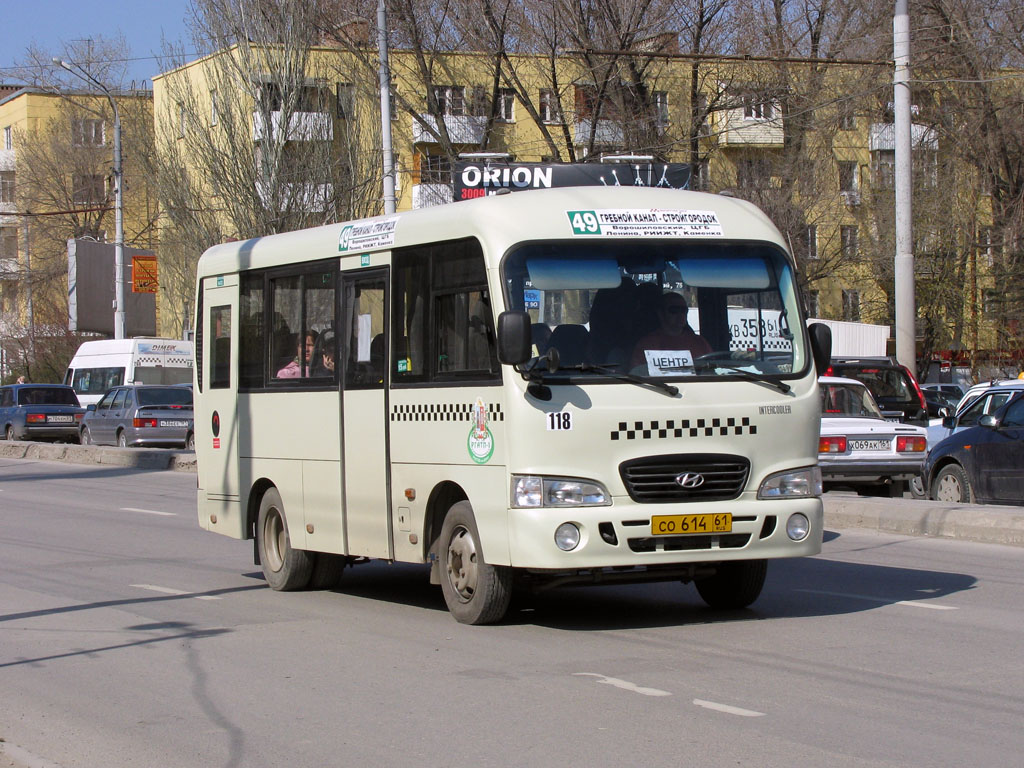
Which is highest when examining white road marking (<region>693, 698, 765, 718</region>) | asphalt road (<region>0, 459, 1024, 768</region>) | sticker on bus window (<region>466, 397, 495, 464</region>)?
sticker on bus window (<region>466, 397, 495, 464</region>)

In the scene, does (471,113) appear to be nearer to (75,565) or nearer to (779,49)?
(779,49)

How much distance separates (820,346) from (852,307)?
1758 inches

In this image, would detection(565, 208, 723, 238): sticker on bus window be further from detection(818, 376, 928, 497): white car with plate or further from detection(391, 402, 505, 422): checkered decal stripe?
detection(818, 376, 928, 497): white car with plate

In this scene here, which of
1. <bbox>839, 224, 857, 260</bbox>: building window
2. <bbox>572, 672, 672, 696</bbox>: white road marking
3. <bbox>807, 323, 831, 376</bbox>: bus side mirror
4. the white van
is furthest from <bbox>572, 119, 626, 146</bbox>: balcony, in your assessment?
<bbox>572, 672, 672, 696</bbox>: white road marking

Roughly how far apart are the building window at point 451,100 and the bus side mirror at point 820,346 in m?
34.3

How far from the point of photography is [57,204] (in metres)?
69.9

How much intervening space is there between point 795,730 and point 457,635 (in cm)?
320

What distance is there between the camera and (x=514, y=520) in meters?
8.77

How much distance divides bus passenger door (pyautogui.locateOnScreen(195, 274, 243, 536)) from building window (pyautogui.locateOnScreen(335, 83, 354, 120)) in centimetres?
3007

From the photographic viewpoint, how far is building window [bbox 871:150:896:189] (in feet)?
149

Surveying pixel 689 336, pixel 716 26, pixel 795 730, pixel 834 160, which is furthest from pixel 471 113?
pixel 795 730

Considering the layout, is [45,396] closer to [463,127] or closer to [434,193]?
[434,193]

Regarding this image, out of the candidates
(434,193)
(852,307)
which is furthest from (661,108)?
(852,307)

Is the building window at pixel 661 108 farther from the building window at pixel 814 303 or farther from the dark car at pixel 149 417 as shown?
the dark car at pixel 149 417
